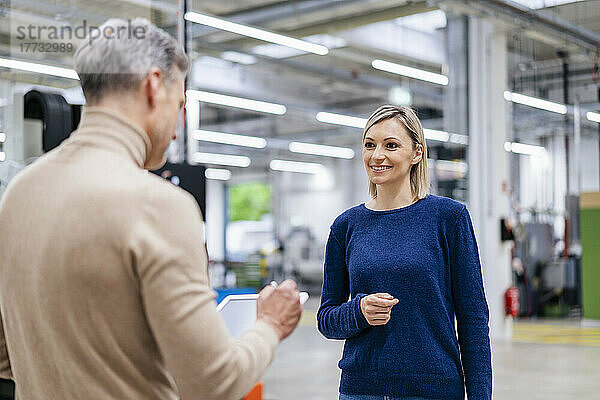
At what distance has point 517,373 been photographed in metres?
6.42

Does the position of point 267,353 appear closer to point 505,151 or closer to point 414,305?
point 414,305

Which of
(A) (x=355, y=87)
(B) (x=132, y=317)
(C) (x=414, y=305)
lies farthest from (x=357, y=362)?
(A) (x=355, y=87)

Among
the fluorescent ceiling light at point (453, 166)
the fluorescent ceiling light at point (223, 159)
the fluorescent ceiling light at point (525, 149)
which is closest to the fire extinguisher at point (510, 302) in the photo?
the fluorescent ceiling light at point (453, 166)


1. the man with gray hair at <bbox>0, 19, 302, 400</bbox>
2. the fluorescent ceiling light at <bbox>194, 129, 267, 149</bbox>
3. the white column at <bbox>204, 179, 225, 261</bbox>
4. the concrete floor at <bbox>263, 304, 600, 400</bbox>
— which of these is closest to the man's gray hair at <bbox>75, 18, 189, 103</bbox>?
the man with gray hair at <bbox>0, 19, 302, 400</bbox>

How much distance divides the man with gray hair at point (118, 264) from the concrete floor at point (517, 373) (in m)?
4.87

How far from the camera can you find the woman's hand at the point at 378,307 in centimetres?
178

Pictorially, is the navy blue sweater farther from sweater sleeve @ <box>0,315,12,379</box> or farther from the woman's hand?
sweater sleeve @ <box>0,315,12,379</box>

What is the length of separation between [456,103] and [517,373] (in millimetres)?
3278

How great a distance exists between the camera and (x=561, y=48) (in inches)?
205

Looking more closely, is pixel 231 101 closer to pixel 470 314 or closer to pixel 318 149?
pixel 318 149

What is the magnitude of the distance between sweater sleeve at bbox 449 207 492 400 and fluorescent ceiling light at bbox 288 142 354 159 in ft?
48.9

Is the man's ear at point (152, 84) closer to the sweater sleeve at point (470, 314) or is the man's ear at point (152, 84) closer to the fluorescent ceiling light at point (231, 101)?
the sweater sleeve at point (470, 314)

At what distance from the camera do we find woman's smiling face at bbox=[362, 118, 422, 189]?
1986mm

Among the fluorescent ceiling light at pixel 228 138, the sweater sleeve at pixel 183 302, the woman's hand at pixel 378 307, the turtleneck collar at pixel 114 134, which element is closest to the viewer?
the sweater sleeve at pixel 183 302
